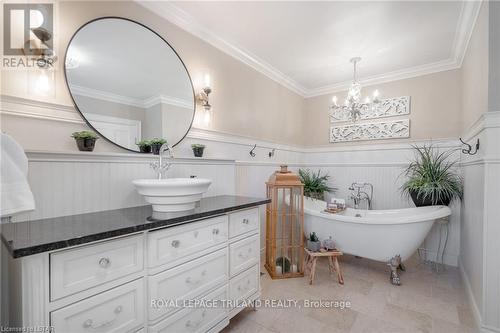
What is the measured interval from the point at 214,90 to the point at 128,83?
2.74 ft

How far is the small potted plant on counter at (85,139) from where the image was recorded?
1328 millimetres

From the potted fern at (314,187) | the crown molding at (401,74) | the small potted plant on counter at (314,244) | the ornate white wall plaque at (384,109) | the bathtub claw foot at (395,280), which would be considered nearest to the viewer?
the bathtub claw foot at (395,280)

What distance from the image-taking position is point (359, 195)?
10.5 feet

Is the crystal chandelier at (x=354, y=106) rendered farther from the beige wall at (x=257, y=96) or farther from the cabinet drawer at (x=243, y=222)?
the cabinet drawer at (x=243, y=222)

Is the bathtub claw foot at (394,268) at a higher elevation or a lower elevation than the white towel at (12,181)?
lower

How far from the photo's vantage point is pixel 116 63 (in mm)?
1623

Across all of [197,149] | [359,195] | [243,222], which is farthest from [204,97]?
[359,195]

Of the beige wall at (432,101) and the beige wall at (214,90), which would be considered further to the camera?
the beige wall at (432,101)

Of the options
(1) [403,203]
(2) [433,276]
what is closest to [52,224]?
(2) [433,276]

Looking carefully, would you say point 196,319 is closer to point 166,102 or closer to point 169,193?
point 169,193

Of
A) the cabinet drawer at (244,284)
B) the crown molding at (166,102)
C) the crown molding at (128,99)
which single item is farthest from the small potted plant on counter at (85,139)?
the cabinet drawer at (244,284)

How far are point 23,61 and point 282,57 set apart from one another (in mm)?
2312

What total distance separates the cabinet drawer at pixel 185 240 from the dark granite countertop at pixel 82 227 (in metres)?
0.05

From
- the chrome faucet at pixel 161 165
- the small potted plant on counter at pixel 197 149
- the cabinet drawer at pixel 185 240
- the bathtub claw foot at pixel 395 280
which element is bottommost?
the bathtub claw foot at pixel 395 280
